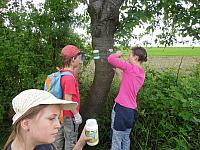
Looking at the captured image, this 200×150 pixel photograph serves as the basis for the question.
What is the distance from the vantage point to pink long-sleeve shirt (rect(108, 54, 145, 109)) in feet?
13.2

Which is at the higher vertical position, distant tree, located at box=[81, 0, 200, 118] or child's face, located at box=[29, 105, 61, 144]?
distant tree, located at box=[81, 0, 200, 118]

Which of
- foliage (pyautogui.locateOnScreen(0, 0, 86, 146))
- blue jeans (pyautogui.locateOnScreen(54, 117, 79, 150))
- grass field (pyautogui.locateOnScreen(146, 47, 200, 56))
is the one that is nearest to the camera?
blue jeans (pyautogui.locateOnScreen(54, 117, 79, 150))

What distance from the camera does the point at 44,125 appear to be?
188 centimetres

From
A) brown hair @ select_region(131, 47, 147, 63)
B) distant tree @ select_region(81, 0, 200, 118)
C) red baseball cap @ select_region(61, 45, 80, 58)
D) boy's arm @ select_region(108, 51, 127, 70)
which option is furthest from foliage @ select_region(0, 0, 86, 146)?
brown hair @ select_region(131, 47, 147, 63)

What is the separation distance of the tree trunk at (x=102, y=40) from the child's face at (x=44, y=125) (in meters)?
2.83

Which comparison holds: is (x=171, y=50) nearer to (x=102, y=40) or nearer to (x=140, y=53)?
(x=102, y=40)

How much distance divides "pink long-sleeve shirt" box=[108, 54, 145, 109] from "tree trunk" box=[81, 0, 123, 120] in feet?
2.07

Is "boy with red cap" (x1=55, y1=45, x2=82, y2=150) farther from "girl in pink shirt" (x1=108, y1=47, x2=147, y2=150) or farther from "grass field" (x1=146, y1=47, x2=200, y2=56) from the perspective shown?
"grass field" (x1=146, y1=47, x2=200, y2=56)

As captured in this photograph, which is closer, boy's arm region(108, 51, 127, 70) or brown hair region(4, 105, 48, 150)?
brown hair region(4, 105, 48, 150)

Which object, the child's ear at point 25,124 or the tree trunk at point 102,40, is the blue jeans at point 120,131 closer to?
the tree trunk at point 102,40

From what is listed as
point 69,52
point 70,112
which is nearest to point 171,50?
point 69,52

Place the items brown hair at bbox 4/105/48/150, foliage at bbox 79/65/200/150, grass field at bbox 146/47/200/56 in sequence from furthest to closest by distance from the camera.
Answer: grass field at bbox 146/47/200/56
foliage at bbox 79/65/200/150
brown hair at bbox 4/105/48/150

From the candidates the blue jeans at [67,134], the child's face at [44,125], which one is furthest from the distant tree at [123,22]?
the child's face at [44,125]

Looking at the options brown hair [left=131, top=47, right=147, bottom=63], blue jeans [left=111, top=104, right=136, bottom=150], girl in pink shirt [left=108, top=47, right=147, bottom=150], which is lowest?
blue jeans [left=111, top=104, right=136, bottom=150]
